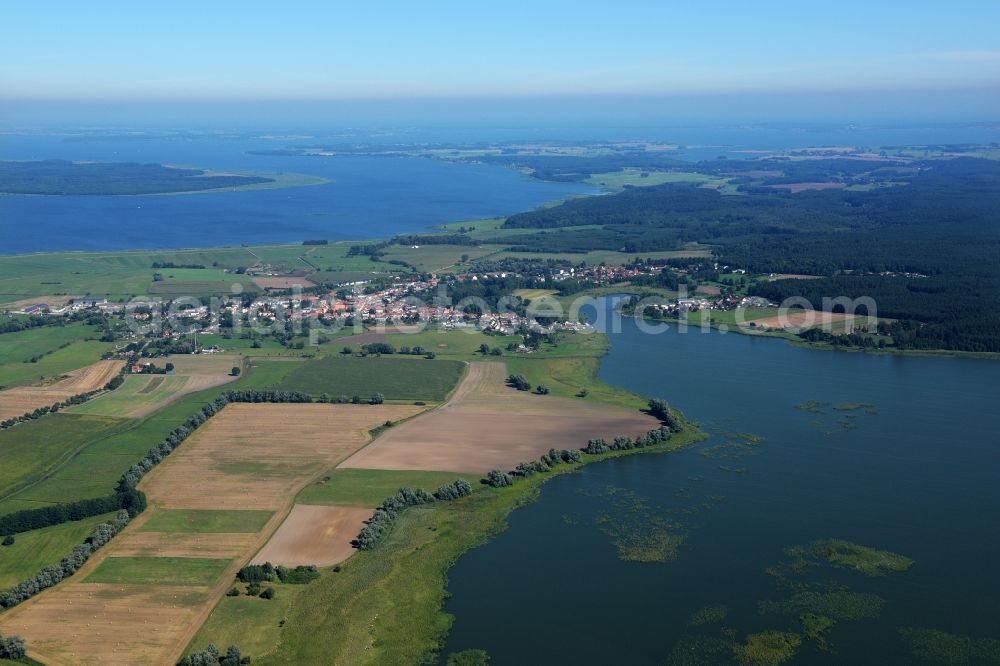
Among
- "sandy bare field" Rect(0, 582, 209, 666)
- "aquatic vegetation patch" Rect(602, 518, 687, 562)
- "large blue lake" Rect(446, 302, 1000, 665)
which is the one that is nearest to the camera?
"sandy bare field" Rect(0, 582, 209, 666)

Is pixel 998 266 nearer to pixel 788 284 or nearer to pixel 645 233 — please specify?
pixel 788 284

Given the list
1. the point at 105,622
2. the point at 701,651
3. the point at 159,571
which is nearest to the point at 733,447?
the point at 701,651

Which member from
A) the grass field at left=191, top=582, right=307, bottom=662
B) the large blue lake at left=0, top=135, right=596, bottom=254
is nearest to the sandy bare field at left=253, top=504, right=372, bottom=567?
the grass field at left=191, top=582, right=307, bottom=662

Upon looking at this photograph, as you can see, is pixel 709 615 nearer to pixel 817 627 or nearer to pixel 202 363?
pixel 817 627

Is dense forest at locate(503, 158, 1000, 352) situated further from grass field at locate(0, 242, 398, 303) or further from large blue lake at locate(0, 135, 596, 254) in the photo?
grass field at locate(0, 242, 398, 303)

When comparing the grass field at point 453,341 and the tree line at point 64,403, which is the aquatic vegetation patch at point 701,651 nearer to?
the grass field at point 453,341

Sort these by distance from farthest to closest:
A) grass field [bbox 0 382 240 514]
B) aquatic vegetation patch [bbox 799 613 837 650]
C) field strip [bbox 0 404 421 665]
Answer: grass field [bbox 0 382 240 514] → field strip [bbox 0 404 421 665] → aquatic vegetation patch [bbox 799 613 837 650]

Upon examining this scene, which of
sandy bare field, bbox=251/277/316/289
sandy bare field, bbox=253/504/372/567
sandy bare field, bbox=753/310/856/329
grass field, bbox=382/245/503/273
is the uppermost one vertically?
grass field, bbox=382/245/503/273
